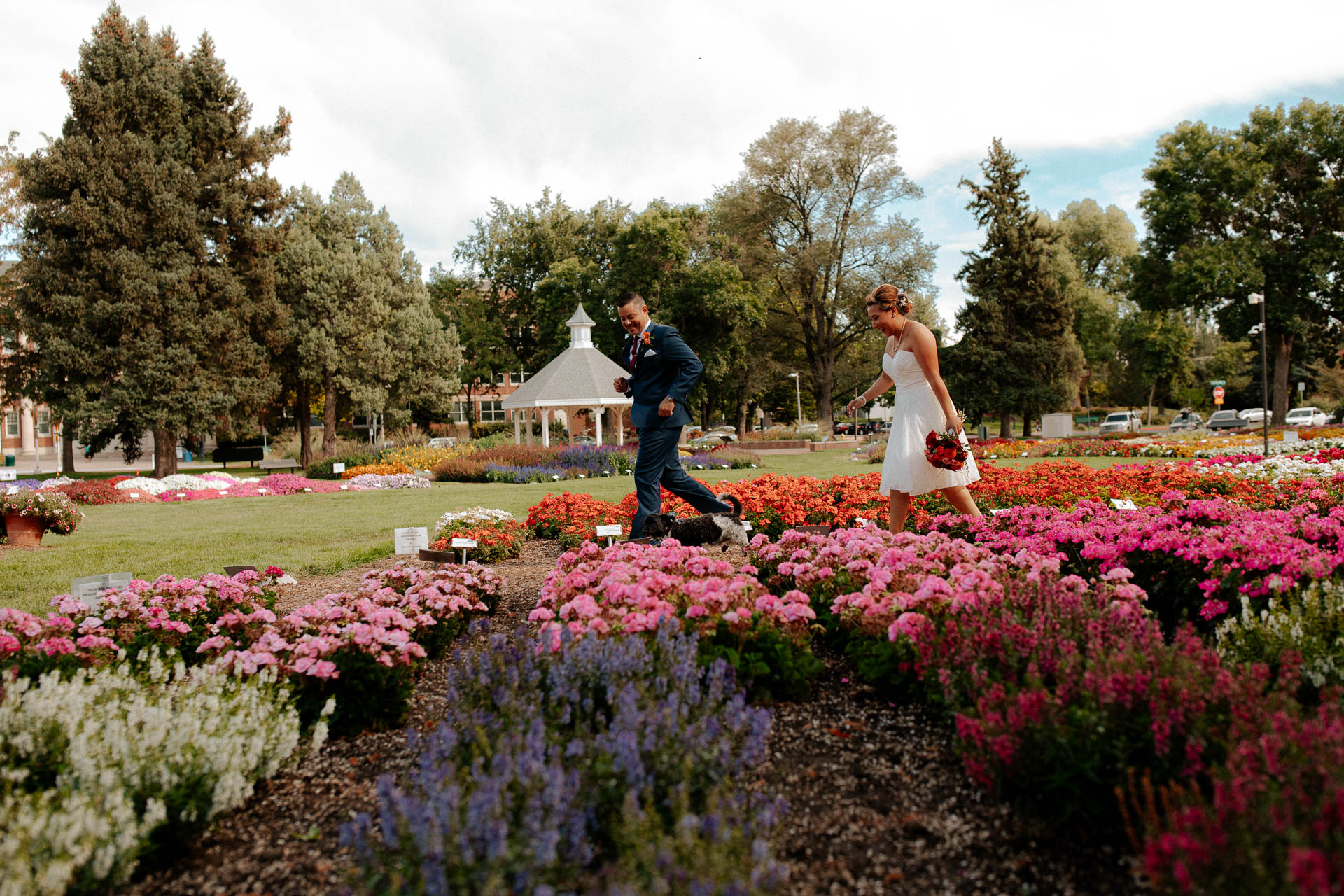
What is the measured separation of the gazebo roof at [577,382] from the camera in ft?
86.6

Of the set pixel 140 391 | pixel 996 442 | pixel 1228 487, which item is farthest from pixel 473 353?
pixel 1228 487

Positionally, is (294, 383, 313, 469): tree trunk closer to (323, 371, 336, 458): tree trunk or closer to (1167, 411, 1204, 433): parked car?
(323, 371, 336, 458): tree trunk

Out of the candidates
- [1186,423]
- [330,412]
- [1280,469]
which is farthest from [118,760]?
[1186,423]

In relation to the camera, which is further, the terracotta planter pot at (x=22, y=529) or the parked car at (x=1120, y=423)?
the parked car at (x=1120, y=423)

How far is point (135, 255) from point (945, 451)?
1002 inches

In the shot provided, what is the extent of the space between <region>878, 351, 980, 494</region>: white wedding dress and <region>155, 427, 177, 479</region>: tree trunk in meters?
23.1

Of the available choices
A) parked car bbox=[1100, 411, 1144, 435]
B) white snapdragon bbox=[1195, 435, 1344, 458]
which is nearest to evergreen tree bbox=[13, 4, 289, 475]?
white snapdragon bbox=[1195, 435, 1344, 458]

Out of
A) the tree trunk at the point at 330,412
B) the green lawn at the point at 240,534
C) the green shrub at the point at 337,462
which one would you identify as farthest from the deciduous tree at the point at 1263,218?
the tree trunk at the point at 330,412

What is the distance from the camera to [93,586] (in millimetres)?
4488

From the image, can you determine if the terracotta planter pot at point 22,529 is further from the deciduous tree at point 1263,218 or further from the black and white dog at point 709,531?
the deciduous tree at point 1263,218

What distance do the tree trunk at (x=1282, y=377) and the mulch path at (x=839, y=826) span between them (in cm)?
4018

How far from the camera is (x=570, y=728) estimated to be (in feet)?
9.40

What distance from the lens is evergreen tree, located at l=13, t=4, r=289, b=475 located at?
22953 mm

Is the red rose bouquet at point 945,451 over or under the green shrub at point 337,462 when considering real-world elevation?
over
